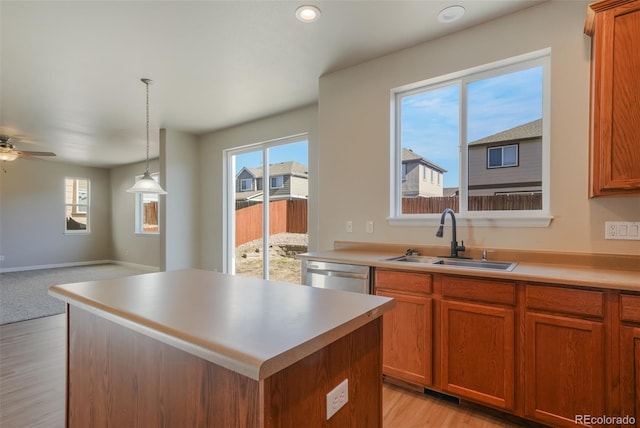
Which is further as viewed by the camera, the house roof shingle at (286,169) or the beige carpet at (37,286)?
the house roof shingle at (286,169)

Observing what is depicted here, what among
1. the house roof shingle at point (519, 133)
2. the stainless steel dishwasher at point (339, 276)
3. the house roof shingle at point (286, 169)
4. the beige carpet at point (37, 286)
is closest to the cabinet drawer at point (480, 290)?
the stainless steel dishwasher at point (339, 276)

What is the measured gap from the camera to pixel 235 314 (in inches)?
39.8

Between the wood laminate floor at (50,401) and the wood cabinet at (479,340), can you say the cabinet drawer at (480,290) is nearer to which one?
the wood cabinet at (479,340)

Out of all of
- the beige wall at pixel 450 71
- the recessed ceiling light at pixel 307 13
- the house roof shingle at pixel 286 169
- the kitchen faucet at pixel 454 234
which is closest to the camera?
the beige wall at pixel 450 71

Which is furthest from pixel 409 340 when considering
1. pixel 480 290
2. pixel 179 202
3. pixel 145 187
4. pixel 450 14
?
pixel 179 202

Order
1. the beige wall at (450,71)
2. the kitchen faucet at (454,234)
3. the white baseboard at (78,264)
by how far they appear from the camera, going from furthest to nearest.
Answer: the white baseboard at (78,264) → the kitchen faucet at (454,234) → the beige wall at (450,71)

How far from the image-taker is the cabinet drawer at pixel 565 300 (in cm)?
158

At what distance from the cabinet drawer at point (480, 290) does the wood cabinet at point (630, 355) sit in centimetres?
46

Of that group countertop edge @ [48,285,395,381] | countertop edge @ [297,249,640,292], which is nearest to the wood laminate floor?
countertop edge @ [297,249,640,292]

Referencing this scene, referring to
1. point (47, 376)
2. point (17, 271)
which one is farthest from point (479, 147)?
point (17, 271)

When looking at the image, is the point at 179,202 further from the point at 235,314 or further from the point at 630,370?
the point at 630,370

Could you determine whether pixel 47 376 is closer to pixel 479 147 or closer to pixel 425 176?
pixel 425 176

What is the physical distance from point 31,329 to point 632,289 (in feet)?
16.9

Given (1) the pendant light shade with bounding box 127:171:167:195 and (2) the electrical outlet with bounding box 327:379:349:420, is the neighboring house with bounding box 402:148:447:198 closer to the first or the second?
(2) the electrical outlet with bounding box 327:379:349:420
